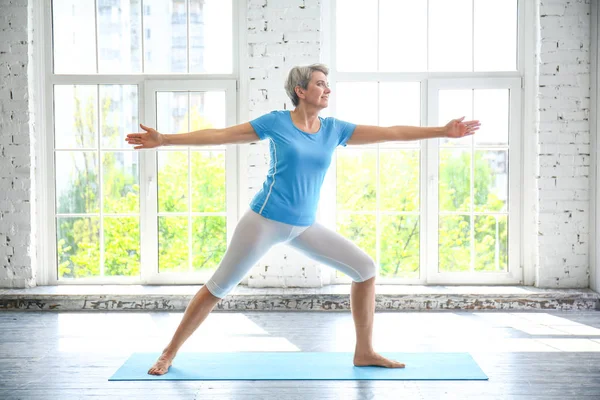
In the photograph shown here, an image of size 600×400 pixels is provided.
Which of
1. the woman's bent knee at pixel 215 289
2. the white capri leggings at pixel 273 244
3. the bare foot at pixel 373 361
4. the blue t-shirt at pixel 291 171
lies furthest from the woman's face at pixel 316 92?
the bare foot at pixel 373 361

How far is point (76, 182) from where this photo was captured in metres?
5.31

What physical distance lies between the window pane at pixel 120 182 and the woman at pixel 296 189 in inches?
81.1

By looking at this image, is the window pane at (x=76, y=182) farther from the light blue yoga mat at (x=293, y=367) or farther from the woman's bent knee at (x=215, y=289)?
the woman's bent knee at (x=215, y=289)

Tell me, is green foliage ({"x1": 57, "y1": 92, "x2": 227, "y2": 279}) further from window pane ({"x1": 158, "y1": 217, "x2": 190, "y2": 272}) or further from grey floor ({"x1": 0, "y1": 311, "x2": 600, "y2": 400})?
grey floor ({"x1": 0, "y1": 311, "x2": 600, "y2": 400})

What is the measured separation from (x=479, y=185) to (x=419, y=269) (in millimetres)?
763

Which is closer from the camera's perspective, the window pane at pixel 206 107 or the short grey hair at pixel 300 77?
the short grey hair at pixel 300 77

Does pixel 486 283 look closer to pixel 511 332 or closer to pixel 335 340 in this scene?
pixel 511 332

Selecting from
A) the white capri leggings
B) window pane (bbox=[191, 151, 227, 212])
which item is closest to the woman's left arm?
the white capri leggings

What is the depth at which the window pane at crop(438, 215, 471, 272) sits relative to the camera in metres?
5.26

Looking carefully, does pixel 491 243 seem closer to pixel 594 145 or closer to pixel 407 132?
pixel 594 145

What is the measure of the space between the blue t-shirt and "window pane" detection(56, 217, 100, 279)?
2478 mm

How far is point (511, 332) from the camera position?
13.8ft

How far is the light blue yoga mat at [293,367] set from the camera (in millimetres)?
3273

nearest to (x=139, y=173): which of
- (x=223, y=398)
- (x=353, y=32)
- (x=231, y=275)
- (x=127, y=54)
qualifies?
(x=127, y=54)
